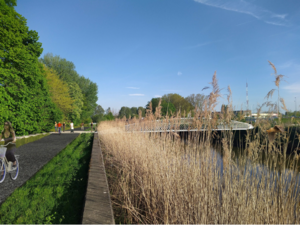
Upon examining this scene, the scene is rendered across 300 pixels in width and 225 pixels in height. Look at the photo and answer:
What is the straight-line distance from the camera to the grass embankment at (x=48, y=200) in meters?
2.33

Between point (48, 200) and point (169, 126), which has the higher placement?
point (169, 126)

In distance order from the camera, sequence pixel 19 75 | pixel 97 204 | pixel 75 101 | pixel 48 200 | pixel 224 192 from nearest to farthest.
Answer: pixel 224 192
pixel 97 204
pixel 48 200
pixel 19 75
pixel 75 101

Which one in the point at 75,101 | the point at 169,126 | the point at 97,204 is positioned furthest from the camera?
the point at 75,101

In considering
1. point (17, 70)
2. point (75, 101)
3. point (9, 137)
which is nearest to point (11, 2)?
point (17, 70)

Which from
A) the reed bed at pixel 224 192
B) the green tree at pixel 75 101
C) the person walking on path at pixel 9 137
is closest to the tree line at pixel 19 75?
the person walking on path at pixel 9 137

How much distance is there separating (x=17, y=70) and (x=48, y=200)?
33.0ft

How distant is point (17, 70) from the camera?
9.83 metres

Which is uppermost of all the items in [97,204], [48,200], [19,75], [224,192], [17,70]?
[17,70]

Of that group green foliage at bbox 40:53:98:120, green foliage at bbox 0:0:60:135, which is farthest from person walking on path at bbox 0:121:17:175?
green foliage at bbox 40:53:98:120

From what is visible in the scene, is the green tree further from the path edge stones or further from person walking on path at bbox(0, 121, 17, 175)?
the path edge stones

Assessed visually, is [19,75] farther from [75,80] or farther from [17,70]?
[75,80]

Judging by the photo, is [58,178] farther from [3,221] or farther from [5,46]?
[5,46]

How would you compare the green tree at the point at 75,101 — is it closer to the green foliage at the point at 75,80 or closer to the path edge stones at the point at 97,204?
the green foliage at the point at 75,80

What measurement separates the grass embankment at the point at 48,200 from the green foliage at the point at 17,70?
6.61 m
